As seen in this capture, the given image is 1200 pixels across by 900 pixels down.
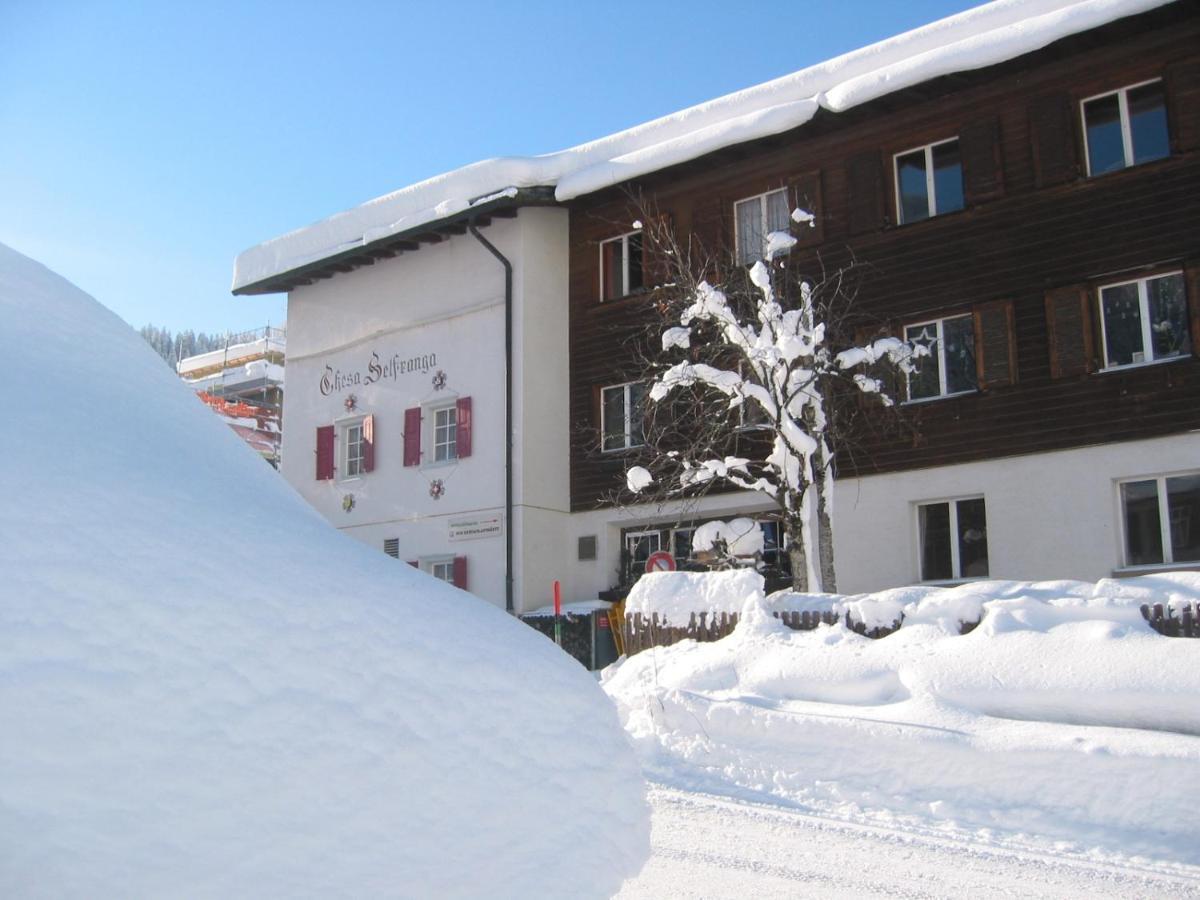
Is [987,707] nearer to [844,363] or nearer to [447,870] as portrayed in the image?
[844,363]

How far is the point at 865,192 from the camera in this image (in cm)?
1714

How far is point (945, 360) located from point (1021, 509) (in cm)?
240

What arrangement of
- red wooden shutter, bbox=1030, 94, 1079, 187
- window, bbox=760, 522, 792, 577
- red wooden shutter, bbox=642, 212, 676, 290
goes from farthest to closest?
red wooden shutter, bbox=642, 212, 676, 290 < window, bbox=760, 522, 792, 577 < red wooden shutter, bbox=1030, 94, 1079, 187

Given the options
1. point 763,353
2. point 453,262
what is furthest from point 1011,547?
point 453,262

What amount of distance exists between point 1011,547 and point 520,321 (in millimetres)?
8979

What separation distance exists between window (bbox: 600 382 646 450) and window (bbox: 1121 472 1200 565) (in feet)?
24.8

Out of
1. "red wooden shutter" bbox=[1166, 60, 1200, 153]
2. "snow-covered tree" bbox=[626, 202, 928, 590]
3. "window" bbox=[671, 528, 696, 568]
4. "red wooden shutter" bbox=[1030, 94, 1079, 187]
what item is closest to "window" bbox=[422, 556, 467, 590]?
"snow-covered tree" bbox=[626, 202, 928, 590]

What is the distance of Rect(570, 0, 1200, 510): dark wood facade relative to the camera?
47.0 feet

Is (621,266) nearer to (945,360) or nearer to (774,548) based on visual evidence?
(774,548)

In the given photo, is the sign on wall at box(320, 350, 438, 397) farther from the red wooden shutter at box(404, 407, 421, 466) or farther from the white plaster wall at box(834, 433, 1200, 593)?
the white plaster wall at box(834, 433, 1200, 593)

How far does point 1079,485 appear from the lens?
14500 millimetres

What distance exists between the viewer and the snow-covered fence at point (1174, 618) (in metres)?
9.17

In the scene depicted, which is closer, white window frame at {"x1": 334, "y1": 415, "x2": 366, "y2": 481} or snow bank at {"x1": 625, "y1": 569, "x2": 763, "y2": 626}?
snow bank at {"x1": 625, "y1": 569, "x2": 763, "y2": 626}

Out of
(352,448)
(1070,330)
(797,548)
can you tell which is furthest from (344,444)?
(1070,330)
